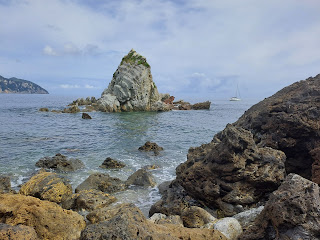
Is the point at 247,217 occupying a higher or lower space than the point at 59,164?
higher

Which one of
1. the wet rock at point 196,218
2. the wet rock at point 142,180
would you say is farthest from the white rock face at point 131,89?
the wet rock at point 196,218

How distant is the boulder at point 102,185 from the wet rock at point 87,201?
1.71 m

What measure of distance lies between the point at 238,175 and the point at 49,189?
26.8ft

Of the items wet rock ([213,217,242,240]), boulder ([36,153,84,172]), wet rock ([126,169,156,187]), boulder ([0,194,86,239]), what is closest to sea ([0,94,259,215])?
wet rock ([126,169,156,187])

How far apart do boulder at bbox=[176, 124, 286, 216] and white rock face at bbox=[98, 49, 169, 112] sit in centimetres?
5174

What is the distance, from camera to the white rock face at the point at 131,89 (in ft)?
198

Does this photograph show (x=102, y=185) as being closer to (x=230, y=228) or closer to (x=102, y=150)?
(x=230, y=228)

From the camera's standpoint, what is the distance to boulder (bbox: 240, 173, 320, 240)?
4.80m

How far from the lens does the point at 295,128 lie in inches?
430

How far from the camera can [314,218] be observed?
4.82m

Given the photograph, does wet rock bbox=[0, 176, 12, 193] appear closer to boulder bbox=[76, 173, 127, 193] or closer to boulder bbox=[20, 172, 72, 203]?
boulder bbox=[20, 172, 72, 203]

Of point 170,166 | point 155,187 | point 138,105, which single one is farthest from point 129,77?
point 155,187

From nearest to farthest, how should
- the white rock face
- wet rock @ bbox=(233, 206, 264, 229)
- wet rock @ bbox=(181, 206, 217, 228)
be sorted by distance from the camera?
wet rock @ bbox=(233, 206, 264, 229) < wet rock @ bbox=(181, 206, 217, 228) < the white rock face

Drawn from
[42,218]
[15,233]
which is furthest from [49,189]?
[15,233]
